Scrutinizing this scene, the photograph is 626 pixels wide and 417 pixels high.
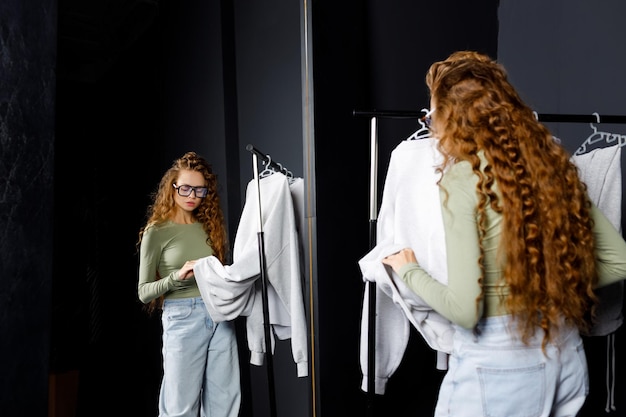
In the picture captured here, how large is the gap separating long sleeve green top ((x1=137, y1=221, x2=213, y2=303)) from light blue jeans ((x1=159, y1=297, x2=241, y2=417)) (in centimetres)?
5

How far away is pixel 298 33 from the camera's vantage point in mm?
1938

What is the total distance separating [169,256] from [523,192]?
110 centimetres

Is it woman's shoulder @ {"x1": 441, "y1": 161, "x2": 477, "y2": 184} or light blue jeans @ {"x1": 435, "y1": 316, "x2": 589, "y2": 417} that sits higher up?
woman's shoulder @ {"x1": 441, "y1": 161, "x2": 477, "y2": 184}

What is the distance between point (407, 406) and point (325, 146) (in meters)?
0.97

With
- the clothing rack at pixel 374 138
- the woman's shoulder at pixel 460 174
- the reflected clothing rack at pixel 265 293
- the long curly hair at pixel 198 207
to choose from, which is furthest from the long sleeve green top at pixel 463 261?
the long curly hair at pixel 198 207

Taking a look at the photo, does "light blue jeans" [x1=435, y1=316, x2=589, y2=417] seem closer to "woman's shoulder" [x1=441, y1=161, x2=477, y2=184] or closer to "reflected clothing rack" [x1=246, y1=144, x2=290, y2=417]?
"woman's shoulder" [x1=441, y1=161, x2=477, y2=184]

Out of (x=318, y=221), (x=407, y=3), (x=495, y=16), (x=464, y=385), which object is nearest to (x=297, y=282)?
(x=318, y=221)

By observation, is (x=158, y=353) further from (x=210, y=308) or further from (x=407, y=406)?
(x=407, y=406)

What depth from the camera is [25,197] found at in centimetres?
174

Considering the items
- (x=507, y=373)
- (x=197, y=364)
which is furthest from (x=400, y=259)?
(x=197, y=364)

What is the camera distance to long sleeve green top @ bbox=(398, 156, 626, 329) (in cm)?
121

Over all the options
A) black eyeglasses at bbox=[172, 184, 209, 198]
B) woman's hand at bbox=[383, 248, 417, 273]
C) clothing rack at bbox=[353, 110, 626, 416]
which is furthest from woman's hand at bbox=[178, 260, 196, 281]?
woman's hand at bbox=[383, 248, 417, 273]

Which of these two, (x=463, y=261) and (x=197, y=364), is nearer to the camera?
(x=463, y=261)

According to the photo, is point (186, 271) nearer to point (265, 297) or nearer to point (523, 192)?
point (265, 297)
